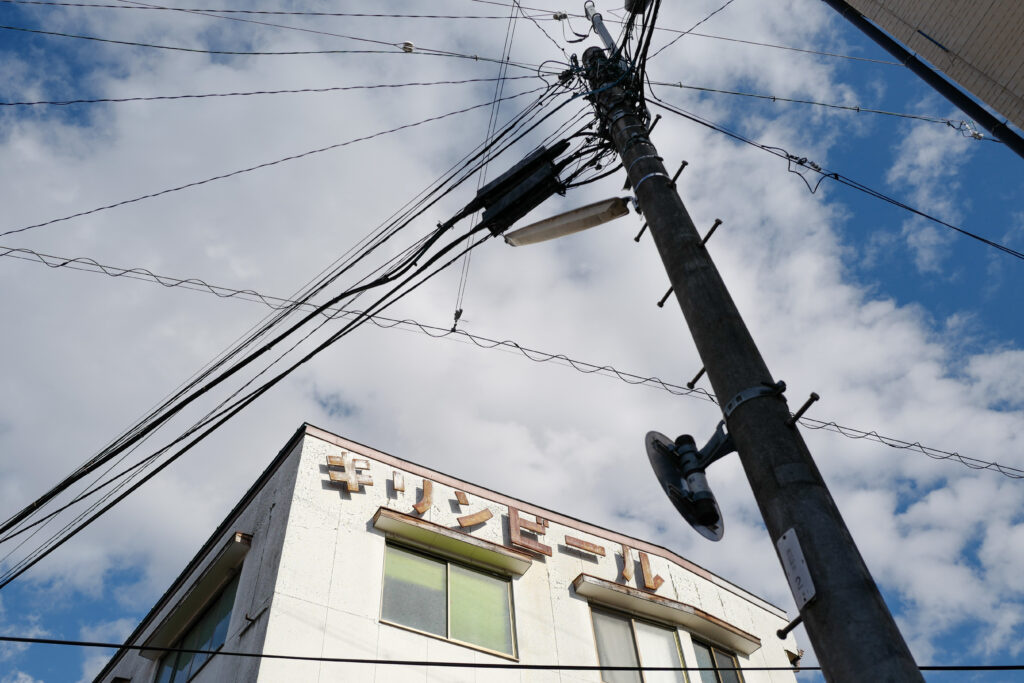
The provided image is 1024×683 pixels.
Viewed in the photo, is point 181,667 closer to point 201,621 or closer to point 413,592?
point 201,621

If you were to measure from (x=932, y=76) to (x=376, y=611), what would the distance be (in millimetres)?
9831

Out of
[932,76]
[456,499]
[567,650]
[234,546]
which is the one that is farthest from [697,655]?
[932,76]

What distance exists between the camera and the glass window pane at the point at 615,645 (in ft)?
38.3

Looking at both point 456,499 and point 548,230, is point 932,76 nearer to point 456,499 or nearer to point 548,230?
point 548,230

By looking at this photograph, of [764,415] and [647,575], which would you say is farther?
[647,575]

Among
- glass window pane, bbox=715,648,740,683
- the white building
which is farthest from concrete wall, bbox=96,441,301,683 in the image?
glass window pane, bbox=715,648,740,683

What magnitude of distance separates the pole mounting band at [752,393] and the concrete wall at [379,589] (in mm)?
6526

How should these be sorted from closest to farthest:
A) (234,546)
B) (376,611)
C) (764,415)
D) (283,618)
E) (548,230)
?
(764,415), (548,230), (283,618), (376,611), (234,546)

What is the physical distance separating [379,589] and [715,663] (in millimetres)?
6295

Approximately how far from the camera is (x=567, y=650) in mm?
11484

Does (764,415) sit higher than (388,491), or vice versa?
(388,491)

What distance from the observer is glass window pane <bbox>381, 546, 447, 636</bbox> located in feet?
34.3

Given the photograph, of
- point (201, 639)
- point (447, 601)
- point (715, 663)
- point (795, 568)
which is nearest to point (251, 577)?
point (201, 639)

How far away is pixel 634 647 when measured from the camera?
12297 mm
